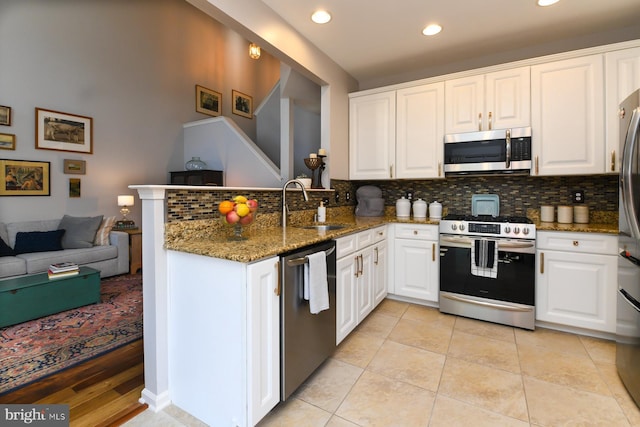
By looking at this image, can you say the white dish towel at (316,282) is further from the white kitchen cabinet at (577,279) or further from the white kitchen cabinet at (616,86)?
the white kitchen cabinet at (616,86)

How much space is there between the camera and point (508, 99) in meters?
2.76

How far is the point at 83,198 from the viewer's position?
14.8ft

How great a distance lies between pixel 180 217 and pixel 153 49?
5.02 metres

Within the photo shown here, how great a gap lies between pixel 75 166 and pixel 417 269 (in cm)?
487

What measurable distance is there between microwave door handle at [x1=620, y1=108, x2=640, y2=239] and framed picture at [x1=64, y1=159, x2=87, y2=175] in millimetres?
5873

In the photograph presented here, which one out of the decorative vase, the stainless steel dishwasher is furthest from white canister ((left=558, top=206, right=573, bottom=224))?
the decorative vase

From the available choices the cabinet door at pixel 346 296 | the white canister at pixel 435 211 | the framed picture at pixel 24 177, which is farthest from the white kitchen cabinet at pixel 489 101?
the framed picture at pixel 24 177

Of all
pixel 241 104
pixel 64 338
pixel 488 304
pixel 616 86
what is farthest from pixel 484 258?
pixel 241 104

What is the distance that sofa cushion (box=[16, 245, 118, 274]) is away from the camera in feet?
11.5

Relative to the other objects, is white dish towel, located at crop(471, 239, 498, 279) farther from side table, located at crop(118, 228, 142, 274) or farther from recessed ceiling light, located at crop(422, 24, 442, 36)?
side table, located at crop(118, 228, 142, 274)

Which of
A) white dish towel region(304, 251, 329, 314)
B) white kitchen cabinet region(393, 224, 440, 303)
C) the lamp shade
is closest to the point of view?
white dish towel region(304, 251, 329, 314)

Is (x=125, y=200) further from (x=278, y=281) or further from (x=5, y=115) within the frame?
(x=278, y=281)

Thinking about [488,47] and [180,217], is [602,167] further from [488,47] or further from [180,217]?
[180,217]

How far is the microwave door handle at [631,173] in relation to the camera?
5.12 feet
